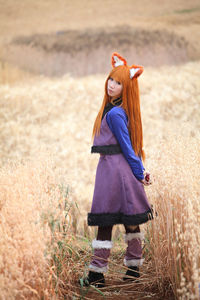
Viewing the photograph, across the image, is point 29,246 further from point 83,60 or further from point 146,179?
point 83,60

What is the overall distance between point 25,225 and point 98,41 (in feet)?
42.7

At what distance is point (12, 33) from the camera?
511 inches

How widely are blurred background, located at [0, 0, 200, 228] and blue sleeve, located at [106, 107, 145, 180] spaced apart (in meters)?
6.93

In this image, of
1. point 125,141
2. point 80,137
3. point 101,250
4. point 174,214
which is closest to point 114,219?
point 101,250

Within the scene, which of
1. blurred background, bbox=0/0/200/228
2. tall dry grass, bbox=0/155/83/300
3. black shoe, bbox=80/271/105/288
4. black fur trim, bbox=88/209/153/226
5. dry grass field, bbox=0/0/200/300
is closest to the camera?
tall dry grass, bbox=0/155/83/300

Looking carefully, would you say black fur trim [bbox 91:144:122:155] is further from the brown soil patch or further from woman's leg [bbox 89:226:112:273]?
the brown soil patch

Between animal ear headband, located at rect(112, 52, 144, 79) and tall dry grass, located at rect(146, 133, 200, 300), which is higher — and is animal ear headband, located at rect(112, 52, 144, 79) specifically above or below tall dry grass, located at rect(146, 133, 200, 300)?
above

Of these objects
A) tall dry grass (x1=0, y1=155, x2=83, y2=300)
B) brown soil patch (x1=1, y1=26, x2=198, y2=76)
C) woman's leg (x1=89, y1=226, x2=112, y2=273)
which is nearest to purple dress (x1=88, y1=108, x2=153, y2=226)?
woman's leg (x1=89, y1=226, x2=112, y2=273)

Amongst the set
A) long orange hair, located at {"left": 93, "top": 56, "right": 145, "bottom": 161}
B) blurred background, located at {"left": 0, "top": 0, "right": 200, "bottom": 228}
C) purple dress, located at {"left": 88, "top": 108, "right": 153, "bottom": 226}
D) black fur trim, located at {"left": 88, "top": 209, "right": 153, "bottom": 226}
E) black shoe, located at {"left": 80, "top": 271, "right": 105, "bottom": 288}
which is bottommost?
black shoe, located at {"left": 80, "top": 271, "right": 105, "bottom": 288}

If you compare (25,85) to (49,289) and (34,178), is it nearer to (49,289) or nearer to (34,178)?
(34,178)

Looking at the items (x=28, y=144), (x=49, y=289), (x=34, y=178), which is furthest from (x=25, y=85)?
(x=49, y=289)

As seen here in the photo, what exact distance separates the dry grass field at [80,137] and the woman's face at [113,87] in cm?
57

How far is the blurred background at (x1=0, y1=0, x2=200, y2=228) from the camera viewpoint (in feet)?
31.8

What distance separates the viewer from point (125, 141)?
82.5 inches
